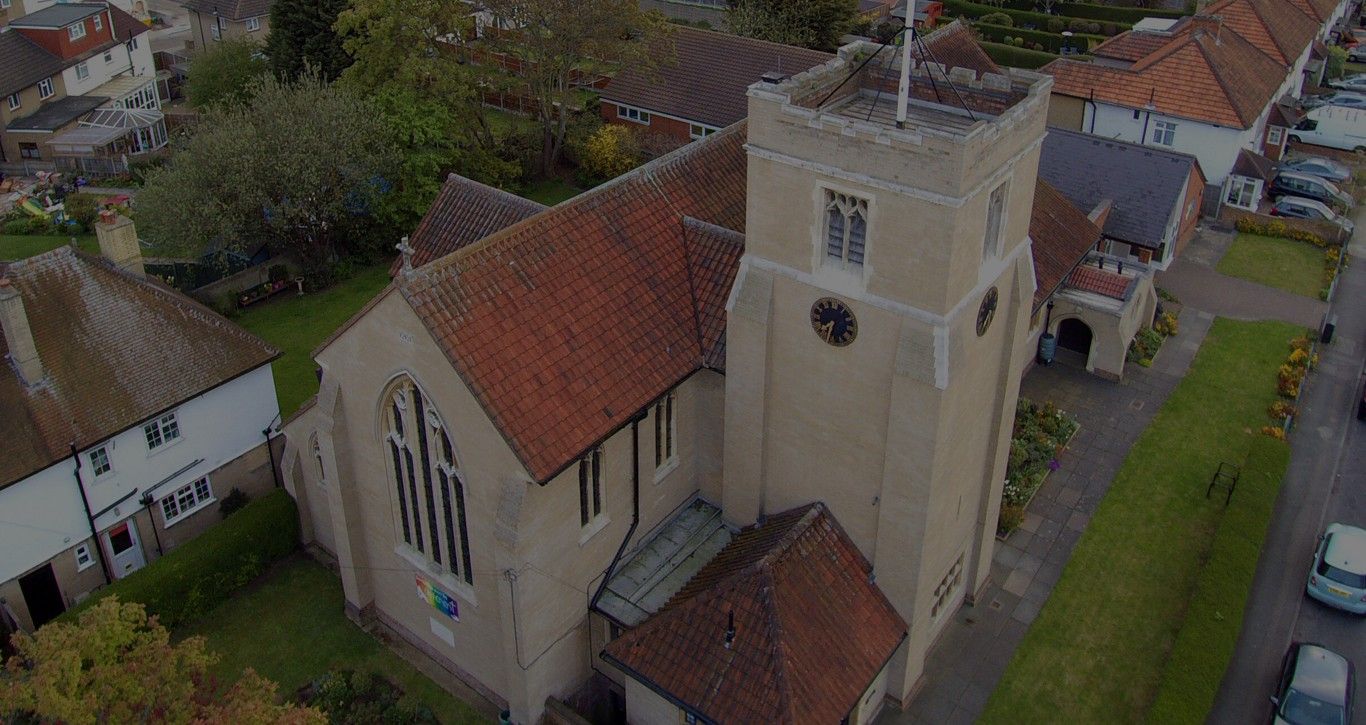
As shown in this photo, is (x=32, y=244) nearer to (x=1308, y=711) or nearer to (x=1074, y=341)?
(x=1074, y=341)

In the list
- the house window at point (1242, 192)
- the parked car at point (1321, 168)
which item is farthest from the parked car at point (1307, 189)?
the house window at point (1242, 192)

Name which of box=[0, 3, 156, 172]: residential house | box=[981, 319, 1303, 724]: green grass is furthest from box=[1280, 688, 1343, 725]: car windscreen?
box=[0, 3, 156, 172]: residential house

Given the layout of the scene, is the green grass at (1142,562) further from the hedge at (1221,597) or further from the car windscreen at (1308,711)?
the car windscreen at (1308,711)

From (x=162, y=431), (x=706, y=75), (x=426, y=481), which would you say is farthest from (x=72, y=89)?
(x=426, y=481)

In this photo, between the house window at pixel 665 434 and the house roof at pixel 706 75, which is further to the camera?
the house roof at pixel 706 75

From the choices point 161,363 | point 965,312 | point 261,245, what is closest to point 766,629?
point 965,312

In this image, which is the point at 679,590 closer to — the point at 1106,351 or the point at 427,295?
the point at 427,295
